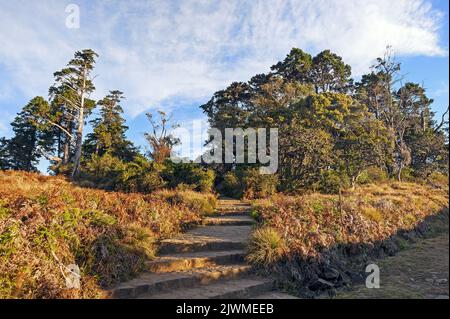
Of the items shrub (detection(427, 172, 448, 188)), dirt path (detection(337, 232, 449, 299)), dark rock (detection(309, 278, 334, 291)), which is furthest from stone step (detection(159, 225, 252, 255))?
shrub (detection(427, 172, 448, 188))

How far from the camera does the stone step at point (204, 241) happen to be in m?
5.97

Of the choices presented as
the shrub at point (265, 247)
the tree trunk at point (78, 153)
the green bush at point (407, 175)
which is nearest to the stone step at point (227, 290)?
the shrub at point (265, 247)

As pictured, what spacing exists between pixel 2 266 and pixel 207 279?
2.74 m

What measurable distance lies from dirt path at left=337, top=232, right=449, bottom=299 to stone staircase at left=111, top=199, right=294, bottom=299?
1.51m

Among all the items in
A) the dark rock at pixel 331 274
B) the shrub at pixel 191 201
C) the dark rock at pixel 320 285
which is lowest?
the dark rock at pixel 320 285

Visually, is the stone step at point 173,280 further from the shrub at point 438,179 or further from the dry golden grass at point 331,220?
the shrub at point 438,179

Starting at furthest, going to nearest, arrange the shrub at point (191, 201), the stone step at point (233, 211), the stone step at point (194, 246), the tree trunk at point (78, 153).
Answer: the tree trunk at point (78, 153) < the stone step at point (233, 211) < the shrub at point (191, 201) < the stone step at point (194, 246)

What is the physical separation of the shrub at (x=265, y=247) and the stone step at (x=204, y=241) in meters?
0.40

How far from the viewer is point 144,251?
536 centimetres

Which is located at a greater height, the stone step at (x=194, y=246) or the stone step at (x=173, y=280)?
the stone step at (x=194, y=246)

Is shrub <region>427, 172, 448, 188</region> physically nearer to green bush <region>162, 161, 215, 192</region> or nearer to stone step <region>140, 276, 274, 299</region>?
green bush <region>162, 161, 215, 192</region>
